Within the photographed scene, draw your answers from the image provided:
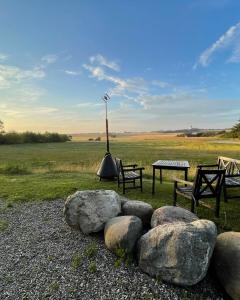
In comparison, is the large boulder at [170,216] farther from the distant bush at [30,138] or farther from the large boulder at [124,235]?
the distant bush at [30,138]

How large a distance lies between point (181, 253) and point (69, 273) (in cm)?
143

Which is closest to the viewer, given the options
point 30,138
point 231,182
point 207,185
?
point 207,185

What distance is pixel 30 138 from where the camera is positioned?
56.5 meters

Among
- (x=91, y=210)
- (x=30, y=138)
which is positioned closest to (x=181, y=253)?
(x=91, y=210)

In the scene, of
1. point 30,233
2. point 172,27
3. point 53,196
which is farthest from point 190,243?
point 172,27

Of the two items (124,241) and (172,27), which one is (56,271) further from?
(172,27)

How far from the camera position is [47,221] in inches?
198

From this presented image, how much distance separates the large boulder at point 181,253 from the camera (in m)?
2.77

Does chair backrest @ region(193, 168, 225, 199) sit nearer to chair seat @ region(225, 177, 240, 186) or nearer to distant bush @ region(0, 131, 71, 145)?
chair seat @ region(225, 177, 240, 186)

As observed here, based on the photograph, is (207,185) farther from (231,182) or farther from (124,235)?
(124,235)

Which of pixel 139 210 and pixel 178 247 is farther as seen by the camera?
pixel 139 210

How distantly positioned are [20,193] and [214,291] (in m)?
6.17

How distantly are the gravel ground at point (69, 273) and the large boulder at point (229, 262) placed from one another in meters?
0.16

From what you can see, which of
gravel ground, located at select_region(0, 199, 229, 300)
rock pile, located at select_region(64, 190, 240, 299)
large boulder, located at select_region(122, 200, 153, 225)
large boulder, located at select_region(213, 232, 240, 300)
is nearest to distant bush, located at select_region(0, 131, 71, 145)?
gravel ground, located at select_region(0, 199, 229, 300)
